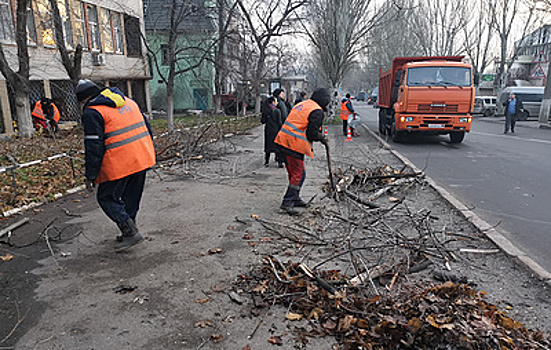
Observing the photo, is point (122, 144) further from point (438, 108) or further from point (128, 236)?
point (438, 108)

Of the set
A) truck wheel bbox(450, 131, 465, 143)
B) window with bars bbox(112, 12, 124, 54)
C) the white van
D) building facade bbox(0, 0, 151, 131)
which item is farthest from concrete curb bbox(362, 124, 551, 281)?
the white van

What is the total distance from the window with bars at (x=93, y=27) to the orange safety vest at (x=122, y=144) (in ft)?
62.3

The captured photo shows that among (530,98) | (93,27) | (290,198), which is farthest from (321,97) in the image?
(530,98)

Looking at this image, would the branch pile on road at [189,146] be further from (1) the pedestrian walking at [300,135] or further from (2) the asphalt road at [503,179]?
(2) the asphalt road at [503,179]

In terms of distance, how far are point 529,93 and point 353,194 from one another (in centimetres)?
2586

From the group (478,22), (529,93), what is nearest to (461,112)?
(529,93)

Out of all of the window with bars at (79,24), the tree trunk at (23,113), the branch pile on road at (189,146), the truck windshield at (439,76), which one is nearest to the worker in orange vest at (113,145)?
the branch pile on road at (189,146)

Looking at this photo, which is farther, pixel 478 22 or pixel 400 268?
pixel 478 22

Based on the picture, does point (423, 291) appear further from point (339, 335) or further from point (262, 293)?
point (262, 293)

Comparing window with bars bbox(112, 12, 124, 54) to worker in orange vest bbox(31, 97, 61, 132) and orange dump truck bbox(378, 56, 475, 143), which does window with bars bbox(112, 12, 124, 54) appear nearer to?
worker in orange vest bbox(31, 97, 61, 132)

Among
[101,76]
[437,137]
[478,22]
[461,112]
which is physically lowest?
[437,137]

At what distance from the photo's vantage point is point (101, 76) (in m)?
21.2

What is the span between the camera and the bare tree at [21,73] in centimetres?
1103

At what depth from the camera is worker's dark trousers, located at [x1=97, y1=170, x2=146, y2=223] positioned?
436 centimetres
